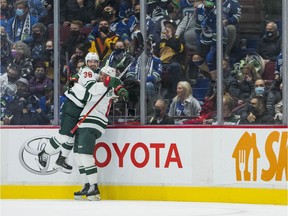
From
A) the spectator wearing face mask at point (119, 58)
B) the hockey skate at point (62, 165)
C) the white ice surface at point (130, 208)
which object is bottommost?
the white ice surface at point (130, 208)

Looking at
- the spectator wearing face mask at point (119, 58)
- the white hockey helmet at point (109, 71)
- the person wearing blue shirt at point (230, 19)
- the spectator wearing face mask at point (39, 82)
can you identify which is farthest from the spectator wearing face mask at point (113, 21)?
the person wearing blue shirt at point (230, 19)

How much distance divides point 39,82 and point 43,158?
916 millimetres

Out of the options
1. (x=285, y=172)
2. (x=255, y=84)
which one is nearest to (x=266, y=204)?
(x=285, y=172)

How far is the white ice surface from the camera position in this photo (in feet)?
40.8

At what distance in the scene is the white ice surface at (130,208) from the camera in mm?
12438

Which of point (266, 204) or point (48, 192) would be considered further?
point (48, 192)

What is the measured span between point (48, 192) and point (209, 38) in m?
2.64

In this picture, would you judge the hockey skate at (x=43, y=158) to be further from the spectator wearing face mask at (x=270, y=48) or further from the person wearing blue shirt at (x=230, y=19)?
the spectator wearing face mask at (x=270, y=48)

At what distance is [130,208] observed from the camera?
1303 cm

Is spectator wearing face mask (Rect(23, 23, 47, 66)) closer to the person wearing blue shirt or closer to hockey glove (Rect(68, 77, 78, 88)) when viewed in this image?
hockey glove (Rect(68, 77, 78, 88))

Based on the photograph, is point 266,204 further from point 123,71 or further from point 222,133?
point 123,71

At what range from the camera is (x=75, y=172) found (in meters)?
14.4

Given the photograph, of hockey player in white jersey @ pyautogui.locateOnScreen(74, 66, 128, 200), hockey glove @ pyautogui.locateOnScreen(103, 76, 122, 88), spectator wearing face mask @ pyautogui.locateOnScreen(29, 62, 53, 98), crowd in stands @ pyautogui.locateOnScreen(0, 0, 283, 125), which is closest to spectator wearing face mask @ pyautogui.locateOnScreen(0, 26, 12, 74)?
crowd in stands @ pyautogui.locateOnScreen(0, 0, 283, 125)

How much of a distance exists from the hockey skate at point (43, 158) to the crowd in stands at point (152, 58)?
36cm
